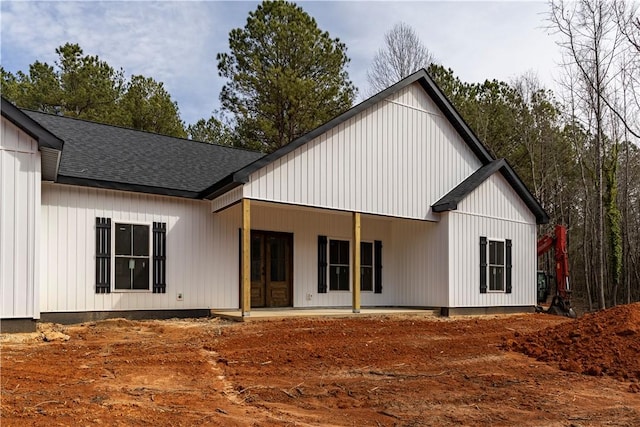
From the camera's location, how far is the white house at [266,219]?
9750 millimetres

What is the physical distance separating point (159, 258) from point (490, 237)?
26.5ft

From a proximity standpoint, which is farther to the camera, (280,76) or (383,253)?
(280,76)

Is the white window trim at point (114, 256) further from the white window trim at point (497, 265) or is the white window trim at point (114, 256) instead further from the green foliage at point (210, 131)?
the green foliage at point (210, 131)

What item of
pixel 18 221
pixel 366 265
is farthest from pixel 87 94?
pixel 18 221

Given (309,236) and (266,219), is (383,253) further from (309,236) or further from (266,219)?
(266,219)

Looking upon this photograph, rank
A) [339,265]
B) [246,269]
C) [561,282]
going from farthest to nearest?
[561,282] → [339,265] → [246,269]

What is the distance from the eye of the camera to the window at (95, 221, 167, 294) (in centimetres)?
1036

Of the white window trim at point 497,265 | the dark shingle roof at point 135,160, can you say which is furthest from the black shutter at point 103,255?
the white window trim at point 497,265

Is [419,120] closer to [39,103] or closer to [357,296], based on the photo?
[357,296]

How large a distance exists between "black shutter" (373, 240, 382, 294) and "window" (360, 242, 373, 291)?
0.38ft

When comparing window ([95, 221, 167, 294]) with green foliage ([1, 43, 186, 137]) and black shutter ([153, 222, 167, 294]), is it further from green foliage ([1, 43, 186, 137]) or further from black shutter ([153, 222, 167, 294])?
green foliage ([1, 43, 186, 137])

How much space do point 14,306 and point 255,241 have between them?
18.8ft

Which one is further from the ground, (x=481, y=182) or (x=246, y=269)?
(x=481, y=182)

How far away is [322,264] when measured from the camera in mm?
13742
